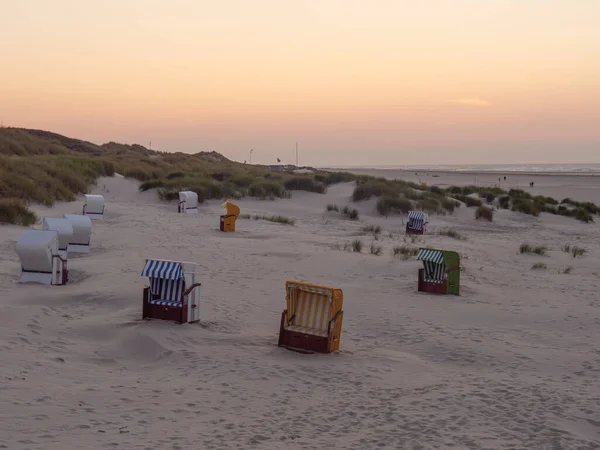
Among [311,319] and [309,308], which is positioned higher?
[309,308]

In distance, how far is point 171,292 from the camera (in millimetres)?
10555

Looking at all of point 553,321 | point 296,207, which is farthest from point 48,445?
point 296,207

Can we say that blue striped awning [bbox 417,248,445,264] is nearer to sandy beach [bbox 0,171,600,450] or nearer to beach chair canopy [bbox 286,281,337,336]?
sandy beach [bbox 0,171,600,450]

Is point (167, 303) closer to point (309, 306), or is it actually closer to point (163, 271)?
point (163, 271)

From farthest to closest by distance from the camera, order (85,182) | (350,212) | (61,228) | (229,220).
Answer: (85,182), (350,212), (229,220), (61,228)

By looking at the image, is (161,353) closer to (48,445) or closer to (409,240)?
(48,445)

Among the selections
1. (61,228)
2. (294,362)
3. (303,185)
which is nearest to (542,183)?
(303,185)

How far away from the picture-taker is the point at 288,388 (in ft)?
25.3

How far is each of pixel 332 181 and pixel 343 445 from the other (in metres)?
34.1

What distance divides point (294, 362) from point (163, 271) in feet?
8.99

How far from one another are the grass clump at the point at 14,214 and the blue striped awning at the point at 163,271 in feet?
37.3

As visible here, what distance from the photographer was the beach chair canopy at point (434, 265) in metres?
13.7

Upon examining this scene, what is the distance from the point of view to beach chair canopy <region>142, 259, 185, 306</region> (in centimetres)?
1039

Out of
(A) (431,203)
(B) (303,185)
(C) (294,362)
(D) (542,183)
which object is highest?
(D) (542,183)
